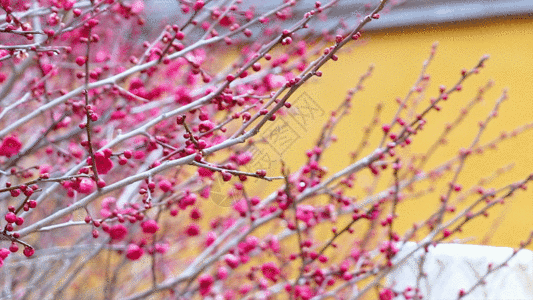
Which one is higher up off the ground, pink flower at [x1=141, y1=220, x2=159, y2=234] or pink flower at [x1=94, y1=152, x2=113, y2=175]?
pink flower at [x1=94, y1=152, x2=113, y2=175]

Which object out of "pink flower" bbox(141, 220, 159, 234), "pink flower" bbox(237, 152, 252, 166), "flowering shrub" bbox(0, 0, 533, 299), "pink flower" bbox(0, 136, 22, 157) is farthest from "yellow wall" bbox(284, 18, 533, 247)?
"pink flower" bbox(0, 136, 22, 157)

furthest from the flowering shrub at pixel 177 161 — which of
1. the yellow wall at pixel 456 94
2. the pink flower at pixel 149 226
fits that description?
the yellow wall at pixel 456 94

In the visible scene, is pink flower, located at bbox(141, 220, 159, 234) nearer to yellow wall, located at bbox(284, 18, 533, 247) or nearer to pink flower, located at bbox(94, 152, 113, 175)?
pink flower, located at bbox(94, 152, 113, 175)

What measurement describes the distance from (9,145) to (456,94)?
3.22 metres

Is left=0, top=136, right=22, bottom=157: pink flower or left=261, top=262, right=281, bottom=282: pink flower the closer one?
left=0, top=136, right=22, bottom=157: pink flower

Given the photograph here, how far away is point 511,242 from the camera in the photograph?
11.3ft

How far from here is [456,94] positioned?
3811 millimetres

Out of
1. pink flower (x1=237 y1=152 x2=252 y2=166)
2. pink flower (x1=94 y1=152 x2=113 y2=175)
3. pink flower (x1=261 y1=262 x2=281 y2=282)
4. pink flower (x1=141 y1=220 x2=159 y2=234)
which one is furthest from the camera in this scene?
pink flower (x1=261 y1=262 x2=281 y2=282)

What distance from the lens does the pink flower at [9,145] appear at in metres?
1.73

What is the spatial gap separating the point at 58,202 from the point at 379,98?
2654mm

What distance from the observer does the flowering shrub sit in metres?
1.39

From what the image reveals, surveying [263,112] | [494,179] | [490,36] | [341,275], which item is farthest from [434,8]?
[263,112]

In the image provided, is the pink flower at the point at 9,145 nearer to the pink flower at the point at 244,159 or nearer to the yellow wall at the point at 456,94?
the pink flower at the point at 244,159

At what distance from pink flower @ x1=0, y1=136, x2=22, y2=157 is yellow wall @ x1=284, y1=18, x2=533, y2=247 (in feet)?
6.32
